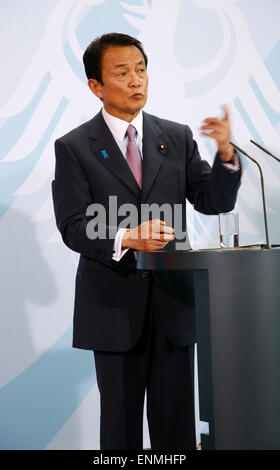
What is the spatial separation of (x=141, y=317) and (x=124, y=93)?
0.79m

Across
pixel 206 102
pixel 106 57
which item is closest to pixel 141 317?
pixel 106 57

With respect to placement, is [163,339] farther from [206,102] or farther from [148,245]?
[206,102]

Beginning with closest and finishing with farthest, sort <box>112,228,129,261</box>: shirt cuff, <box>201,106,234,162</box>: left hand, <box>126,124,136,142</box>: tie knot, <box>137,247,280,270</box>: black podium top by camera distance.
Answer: <box>137,247,280,270</box>: black podium top
<box>201,106,234,162</box>: left hand
<box>112,228,129,261</box>: shirt cuff
<box>126,124,136,142</box>: tie knot

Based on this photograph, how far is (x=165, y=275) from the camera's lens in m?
1.95

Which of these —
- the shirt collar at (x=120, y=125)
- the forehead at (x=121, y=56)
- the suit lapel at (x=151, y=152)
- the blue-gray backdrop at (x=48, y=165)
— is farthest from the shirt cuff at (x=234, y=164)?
the blue-gray backdrop at (x=48, y=165)

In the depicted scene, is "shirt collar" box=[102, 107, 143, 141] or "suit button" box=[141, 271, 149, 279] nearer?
"suit button" box=[141, 271, 149, 279]

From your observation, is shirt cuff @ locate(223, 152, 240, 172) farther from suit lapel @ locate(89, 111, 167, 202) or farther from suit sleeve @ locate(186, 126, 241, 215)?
suit lapel @ locate(89, 111, 167, 202)

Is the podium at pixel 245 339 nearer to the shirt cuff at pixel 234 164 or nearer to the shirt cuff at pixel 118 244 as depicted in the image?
the shirt cuff at pixel 118 244

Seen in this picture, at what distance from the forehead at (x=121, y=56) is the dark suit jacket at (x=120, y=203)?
20cm

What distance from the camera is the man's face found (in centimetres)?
212

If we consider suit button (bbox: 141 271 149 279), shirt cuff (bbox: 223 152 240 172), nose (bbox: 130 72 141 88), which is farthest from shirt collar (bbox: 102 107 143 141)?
suit button (bbox: 141 271 149 279)

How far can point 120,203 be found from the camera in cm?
202

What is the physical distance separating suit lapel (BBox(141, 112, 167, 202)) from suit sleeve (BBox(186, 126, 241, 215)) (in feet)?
0.39

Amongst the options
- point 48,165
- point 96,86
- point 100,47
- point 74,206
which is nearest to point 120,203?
point 74,206
